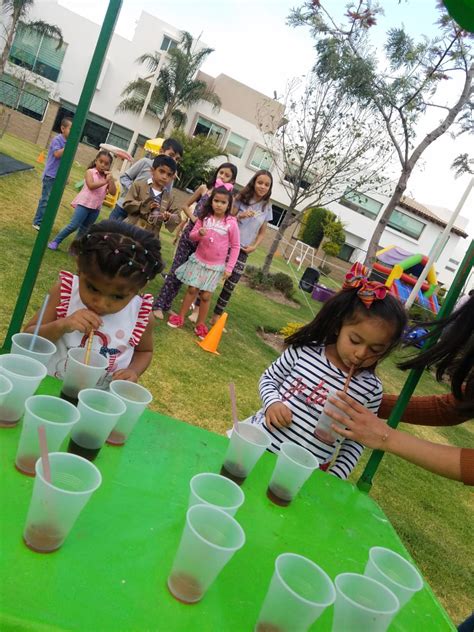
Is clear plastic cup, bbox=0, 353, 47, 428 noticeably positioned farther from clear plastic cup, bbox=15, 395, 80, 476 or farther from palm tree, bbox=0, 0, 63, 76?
palm tree, bbox=0, 0, 63, 76

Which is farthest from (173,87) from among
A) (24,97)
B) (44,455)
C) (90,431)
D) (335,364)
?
(44,455)

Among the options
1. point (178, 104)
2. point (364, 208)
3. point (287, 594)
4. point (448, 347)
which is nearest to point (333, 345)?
point (448, 347)

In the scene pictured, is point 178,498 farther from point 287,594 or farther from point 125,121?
point 125,121

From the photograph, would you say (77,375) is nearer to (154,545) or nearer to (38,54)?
(154,545)

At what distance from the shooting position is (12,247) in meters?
5.80

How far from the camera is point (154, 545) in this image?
109 cm

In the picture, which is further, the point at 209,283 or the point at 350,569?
the point at 209,283

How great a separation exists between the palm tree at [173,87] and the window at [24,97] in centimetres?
459

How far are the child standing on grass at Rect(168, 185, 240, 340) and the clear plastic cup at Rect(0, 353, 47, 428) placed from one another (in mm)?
→ 4043

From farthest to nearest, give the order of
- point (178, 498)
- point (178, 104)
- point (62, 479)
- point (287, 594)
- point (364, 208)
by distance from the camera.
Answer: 1. point (364, 208)
2. point (178, 104)
3. point (178, 498)
4. point (62, 479)
5. point (287, 594)

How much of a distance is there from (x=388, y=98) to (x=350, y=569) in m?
12.0

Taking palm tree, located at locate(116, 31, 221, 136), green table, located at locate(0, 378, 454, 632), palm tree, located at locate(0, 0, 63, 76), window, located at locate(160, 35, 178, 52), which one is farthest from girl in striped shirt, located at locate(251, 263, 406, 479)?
window, located at locate(160, 35, 178, 52)

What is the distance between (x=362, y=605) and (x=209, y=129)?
33.5 m

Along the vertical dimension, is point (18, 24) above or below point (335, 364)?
above
